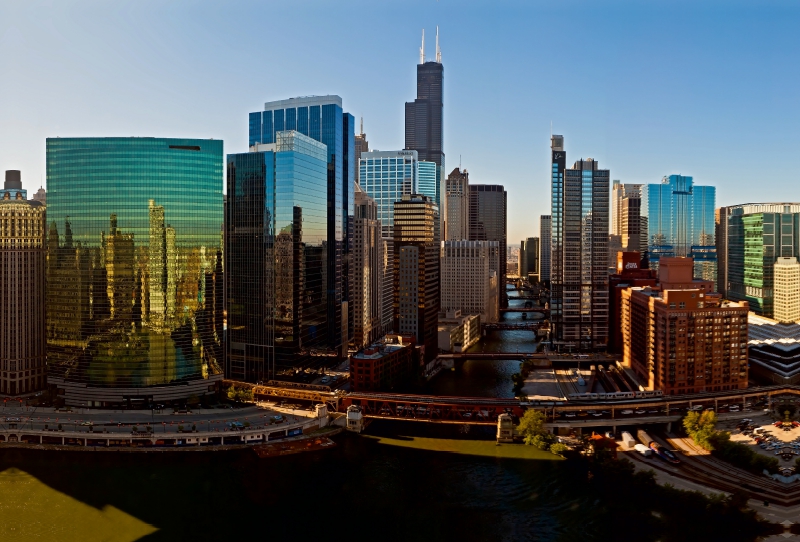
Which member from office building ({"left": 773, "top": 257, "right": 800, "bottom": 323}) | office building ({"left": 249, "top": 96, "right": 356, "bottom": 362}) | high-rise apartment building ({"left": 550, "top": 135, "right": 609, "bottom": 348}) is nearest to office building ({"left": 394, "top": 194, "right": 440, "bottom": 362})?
office building ({"left": 249, "top": 96, "right": 356, "bottom": 362})

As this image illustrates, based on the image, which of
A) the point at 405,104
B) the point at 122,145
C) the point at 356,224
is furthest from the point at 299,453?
the point at 405,104

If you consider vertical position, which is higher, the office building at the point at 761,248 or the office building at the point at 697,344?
the office building at the point at 761,248

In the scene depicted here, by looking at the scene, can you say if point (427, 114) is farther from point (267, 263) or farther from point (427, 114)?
point (267, 263)

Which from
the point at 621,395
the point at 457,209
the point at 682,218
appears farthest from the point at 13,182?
the point at 682,218

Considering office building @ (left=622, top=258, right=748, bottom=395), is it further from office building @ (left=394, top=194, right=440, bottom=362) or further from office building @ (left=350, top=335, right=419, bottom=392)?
office building @ (left=394, top=194, right=440, bottom=362)

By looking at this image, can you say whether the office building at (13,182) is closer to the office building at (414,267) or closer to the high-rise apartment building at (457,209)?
the office building at (414,267)

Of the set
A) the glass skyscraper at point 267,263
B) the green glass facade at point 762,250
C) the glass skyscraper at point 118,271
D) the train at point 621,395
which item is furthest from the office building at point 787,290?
the glass skyscraper at point 118,271

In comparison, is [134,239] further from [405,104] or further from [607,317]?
[405,104]
